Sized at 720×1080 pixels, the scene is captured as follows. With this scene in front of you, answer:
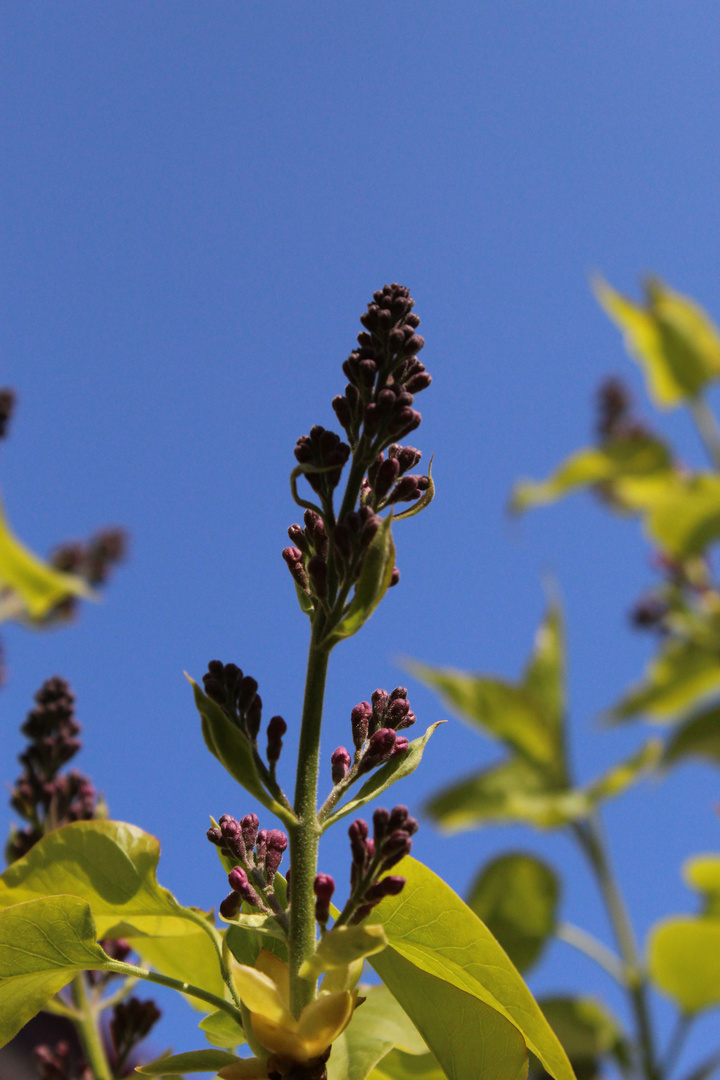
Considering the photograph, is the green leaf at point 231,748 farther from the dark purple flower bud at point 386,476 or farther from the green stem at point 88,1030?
the green stem at point 88,1030

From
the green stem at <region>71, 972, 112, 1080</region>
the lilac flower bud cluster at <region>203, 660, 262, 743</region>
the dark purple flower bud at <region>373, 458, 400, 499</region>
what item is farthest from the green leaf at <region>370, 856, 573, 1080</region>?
the green stem at <region>71, 972, 112, 1080</region>

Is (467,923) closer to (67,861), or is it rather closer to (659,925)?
(67,861)

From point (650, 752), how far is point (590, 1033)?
1036mm

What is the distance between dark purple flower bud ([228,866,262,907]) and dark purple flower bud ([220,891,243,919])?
13mm

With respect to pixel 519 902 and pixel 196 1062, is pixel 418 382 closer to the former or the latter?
pixel 196 1062

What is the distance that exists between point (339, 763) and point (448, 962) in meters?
0.21

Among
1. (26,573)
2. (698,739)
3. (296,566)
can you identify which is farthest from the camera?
(698,739)

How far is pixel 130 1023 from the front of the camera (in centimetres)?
133

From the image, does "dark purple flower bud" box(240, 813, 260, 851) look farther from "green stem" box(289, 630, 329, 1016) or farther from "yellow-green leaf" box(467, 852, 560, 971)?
"yellow-green leaf" box(467, 852, 560, 971)

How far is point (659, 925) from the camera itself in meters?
1.74

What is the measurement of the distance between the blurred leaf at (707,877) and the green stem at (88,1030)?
1.13 meters

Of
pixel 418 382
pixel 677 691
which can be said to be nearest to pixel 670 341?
pixel 677 691

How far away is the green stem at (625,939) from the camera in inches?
79.9

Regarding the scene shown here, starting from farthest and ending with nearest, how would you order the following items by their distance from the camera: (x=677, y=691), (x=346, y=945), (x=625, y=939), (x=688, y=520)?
(x=677, y=691) < (x=688, y=520) < (x=625, y=939) < (x=346, y=945)
